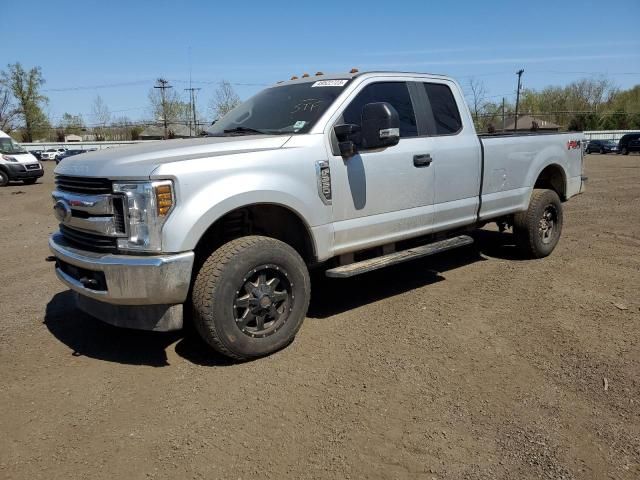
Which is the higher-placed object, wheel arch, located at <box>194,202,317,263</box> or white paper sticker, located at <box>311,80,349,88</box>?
white paper sticker, located at <box>311,80,349,88</box>

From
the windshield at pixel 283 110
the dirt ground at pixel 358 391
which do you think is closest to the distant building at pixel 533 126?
the dirt ground at pixel 358 391

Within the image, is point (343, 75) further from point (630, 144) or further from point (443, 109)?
point (630, 144)

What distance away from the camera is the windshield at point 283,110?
4211 millimetres

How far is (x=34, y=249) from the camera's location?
298 inches

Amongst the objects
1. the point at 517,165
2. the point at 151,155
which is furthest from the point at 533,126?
the point at 151,155

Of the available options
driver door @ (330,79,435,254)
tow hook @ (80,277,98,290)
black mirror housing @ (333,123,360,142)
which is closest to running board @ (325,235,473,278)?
driver door @ (330,79,435,254)

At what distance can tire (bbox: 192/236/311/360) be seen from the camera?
339cm

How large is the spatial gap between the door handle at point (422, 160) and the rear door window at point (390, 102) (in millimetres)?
227

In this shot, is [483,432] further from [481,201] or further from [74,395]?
[481,201]

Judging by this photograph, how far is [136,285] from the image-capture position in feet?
10.4

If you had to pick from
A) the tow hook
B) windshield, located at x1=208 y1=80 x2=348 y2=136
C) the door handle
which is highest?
windshield, located at x1=208 y1=80 x2=348 y2=136

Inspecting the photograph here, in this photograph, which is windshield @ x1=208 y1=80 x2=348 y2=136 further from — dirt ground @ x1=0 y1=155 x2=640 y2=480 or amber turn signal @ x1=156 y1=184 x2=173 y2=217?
dirt ground @ x1=0 y1=155 x2=640 y2=480

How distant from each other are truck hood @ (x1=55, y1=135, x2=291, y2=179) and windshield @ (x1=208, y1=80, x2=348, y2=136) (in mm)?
327

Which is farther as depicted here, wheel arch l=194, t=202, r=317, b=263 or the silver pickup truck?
wheel arch l=194, t=202, r=317, b=263
